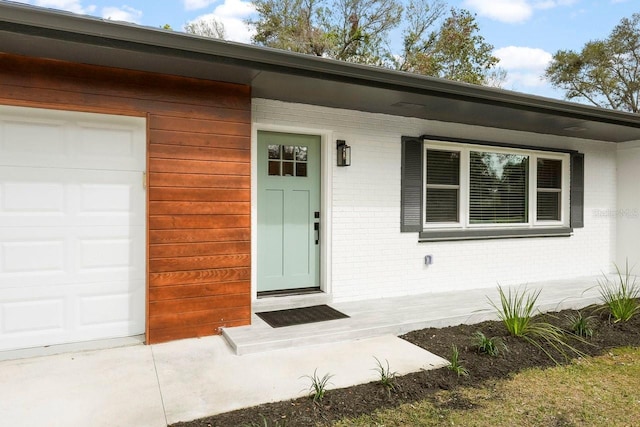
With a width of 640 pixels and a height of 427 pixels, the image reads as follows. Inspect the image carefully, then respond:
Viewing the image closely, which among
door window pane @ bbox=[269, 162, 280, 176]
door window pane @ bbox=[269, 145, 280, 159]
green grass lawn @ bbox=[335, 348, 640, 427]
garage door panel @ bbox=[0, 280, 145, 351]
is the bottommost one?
green grass lawn @ bbox=[335, 348, 640, 427]

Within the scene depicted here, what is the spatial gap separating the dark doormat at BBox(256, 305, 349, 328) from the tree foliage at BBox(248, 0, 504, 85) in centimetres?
1313

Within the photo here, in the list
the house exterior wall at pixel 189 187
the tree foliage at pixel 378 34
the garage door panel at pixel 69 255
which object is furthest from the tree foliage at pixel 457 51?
the garage door panel at pixel 69 255

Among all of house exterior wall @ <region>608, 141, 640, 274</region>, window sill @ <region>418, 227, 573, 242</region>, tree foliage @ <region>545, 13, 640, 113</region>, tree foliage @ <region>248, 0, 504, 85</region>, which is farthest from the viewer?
tree foliage @ <region>545, 13, 640, 113</region>

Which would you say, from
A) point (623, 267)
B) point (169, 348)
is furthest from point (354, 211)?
point (623, 267)

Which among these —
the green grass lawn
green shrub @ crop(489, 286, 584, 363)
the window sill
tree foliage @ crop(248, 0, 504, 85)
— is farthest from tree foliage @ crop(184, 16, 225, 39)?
the green grass lawn

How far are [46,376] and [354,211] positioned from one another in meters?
3.42

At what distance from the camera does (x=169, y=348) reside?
12.0ft

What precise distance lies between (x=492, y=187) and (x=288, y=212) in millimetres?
3274

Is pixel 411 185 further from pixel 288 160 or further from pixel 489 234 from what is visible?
pixel 288 160

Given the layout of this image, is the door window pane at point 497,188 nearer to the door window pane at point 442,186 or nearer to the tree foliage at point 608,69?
the door window pane at point 442,186

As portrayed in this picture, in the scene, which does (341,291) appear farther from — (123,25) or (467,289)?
(123,25)

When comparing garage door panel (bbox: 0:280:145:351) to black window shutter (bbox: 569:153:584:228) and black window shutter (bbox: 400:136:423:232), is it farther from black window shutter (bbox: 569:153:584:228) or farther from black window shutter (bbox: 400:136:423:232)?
black window shutter (bbox: 569:153:584:228)

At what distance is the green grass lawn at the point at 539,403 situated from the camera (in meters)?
2.56

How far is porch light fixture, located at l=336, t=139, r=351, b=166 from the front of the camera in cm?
495
